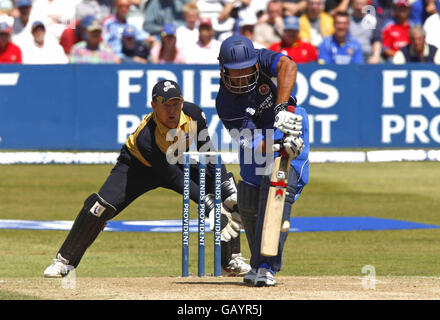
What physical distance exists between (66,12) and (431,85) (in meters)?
7.02

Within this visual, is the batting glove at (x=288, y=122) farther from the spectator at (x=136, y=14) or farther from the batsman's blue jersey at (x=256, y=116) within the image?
the spectator at (x=136, y=14)

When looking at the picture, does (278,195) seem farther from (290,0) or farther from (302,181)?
(290,0)

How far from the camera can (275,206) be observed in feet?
25.7

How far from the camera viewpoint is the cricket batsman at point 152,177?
9.34 m

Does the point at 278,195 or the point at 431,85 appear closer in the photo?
the point at 278,195

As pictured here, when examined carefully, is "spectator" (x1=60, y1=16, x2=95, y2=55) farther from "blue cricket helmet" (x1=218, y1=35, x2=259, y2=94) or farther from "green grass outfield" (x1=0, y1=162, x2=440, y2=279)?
"blue cricket helmet" (x1=218, y1=35, x2=259, y2=94)

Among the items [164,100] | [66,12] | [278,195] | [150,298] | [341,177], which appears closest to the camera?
[150,298]

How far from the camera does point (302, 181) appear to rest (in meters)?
8.32

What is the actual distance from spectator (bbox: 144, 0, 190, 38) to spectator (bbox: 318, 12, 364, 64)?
300 centimetres

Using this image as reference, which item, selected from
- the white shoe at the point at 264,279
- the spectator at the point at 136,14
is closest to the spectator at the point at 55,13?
the spectator at the point at 136,14

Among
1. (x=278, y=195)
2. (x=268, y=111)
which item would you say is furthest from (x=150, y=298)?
(x=268, y=111)

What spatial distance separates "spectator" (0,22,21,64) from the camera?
18.7 m

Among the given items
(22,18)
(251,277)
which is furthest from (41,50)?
(251,277)

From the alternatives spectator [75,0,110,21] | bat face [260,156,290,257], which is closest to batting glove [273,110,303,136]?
bat face [260,156,290,257]
